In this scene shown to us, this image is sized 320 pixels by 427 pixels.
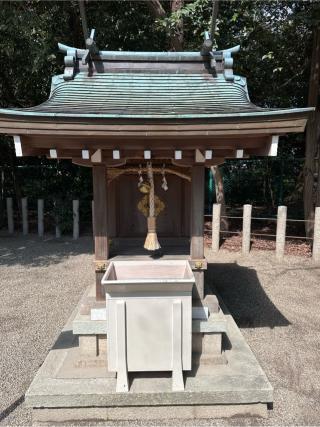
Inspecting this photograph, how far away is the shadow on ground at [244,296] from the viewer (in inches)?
167

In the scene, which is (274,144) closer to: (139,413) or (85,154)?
(85,154)

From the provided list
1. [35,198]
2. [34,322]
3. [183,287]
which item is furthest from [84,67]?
[35,198]

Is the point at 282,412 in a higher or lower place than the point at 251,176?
lower

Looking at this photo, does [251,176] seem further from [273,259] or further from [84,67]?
[84,67]

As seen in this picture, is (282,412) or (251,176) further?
(251,176)

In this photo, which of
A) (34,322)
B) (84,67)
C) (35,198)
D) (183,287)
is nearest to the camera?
(183,287)

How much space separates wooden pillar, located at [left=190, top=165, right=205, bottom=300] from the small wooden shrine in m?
0.01

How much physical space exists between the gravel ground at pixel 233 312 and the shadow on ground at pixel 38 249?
21 millimetres

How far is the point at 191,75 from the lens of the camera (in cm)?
360

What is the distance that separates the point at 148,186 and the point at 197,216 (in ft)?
2.05

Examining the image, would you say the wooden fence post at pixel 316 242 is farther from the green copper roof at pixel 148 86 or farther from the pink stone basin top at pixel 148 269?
the pink stone basin top at pixel 148 269

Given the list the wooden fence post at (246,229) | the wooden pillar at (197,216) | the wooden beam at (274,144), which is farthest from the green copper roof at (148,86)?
the wooden fence post at (246,229)

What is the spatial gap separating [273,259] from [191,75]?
180 inches

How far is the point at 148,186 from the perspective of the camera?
11.5ft
